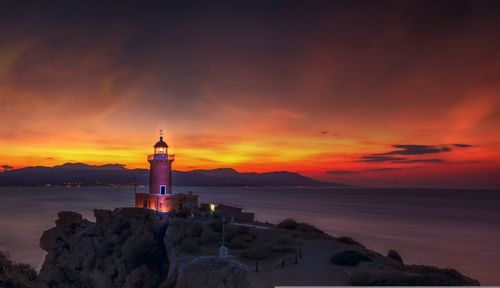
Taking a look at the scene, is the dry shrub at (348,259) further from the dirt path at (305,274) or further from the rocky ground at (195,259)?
the dirt path at (305,274)

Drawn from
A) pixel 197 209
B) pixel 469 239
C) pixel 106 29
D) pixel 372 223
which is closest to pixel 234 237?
pixel 197 209

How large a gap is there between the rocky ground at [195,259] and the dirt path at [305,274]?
4cm

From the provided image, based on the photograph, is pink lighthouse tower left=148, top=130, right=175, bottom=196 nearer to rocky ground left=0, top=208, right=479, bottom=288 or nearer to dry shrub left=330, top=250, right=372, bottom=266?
rocky ground left=0, top=208, right=479, bottom=288

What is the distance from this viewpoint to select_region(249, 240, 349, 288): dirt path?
56.2 ft

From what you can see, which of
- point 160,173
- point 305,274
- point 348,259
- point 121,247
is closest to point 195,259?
point 305,274

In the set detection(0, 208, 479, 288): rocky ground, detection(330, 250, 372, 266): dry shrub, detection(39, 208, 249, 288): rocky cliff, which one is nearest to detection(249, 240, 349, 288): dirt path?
detection(0, 208, 479, 288): rocky ground

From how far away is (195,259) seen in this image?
1184cm

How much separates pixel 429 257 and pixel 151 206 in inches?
1206

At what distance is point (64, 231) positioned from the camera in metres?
43.4

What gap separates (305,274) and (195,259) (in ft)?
26.6

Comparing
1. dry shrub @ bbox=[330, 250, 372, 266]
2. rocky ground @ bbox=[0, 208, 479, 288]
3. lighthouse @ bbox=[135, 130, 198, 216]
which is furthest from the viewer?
lighthouse @ bbox=[135, 130, 198, 216]

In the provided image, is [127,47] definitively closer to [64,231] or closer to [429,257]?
[64,231]

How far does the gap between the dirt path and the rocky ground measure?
0.04 metres

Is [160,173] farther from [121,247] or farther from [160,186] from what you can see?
[121,247]
